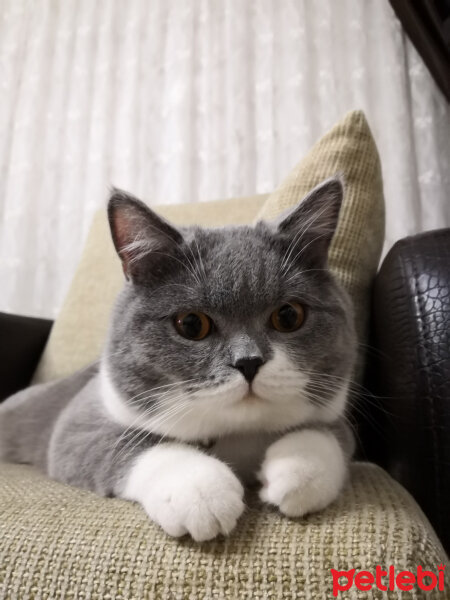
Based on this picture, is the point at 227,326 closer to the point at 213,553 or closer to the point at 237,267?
the point at 237,267

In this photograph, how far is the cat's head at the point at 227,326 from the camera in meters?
0.72

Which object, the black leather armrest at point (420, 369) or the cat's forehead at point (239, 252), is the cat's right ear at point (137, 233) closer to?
the cat's forehead at point (239, 252)

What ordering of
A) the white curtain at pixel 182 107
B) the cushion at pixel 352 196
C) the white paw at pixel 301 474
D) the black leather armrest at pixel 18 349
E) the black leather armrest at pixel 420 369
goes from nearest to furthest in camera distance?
the white paw at pixel 301 474 < the black leather armrest at pixel 420 369 < the cushion at pixel 352 196 < the black leather armrest at pixel 18 349 < the white curtain at pixel 182 107

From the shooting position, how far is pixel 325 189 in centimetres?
86

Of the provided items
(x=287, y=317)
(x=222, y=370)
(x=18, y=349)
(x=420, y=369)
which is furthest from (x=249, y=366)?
(x=18, y=349)

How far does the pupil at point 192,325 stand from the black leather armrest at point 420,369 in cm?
38

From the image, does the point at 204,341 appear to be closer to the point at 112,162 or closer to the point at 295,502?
the point at 295,502

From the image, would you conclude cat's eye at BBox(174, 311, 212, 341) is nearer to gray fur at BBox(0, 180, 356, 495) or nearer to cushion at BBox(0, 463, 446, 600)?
gray fur at BBox(0, 180, 356, 495)

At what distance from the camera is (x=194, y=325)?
0.77 meters

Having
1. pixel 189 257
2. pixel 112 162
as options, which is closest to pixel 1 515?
pixel 189 257

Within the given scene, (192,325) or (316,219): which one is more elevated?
(316,219)

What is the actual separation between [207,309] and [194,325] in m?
0.04

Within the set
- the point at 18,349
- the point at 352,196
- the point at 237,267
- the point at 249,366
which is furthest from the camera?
→ the point at 18,349

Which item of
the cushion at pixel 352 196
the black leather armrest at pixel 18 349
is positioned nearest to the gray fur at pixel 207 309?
the cushion at pixel 352 196
